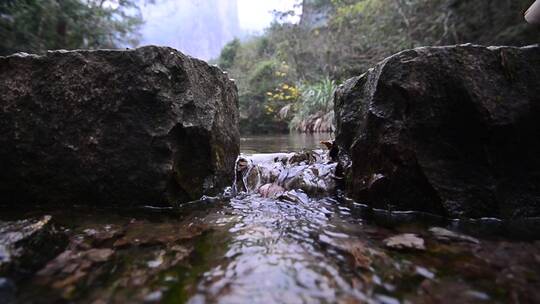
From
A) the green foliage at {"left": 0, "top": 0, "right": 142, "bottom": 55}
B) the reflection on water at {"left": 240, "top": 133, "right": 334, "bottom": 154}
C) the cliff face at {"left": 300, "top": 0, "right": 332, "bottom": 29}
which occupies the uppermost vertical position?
the cliff face at {"left": 300, "top": 0, "right": 332, "bottom": 29}

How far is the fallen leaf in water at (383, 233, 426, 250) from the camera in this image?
1581 mm

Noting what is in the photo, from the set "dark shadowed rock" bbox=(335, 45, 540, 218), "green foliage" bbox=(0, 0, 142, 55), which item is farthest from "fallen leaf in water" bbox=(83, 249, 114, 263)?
"green foliage" bbox=(0, 0, 142, 55)

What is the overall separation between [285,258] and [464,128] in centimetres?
145

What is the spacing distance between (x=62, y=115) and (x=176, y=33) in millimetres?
74985

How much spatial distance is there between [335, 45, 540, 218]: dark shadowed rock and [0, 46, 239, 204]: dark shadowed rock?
4.86 ft

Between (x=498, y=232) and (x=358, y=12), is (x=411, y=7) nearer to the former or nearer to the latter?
(x=358, y=12)

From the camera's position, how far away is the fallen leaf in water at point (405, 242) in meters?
1.58

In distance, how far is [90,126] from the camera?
226 cm

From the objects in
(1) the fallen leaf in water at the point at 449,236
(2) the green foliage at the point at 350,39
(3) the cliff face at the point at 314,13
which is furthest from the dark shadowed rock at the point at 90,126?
(3) the cliff face at the point at 314,13

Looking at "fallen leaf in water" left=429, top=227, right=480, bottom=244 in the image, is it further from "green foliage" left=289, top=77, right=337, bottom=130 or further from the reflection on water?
"green foliage" left=289, top=77, right=337, bottom=130

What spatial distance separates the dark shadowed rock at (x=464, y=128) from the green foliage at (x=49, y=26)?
291 inches

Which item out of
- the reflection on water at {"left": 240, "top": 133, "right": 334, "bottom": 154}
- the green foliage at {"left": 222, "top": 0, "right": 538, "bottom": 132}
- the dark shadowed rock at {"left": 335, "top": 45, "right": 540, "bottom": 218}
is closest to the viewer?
the dark shadowed rock at {"left": 335, "top": 45, "right": 540, "bottom": 218}

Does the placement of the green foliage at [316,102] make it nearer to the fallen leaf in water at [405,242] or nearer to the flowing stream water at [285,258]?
the flowing stream water at [285,258]

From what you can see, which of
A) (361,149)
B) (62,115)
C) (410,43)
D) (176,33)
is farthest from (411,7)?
(176,33)
